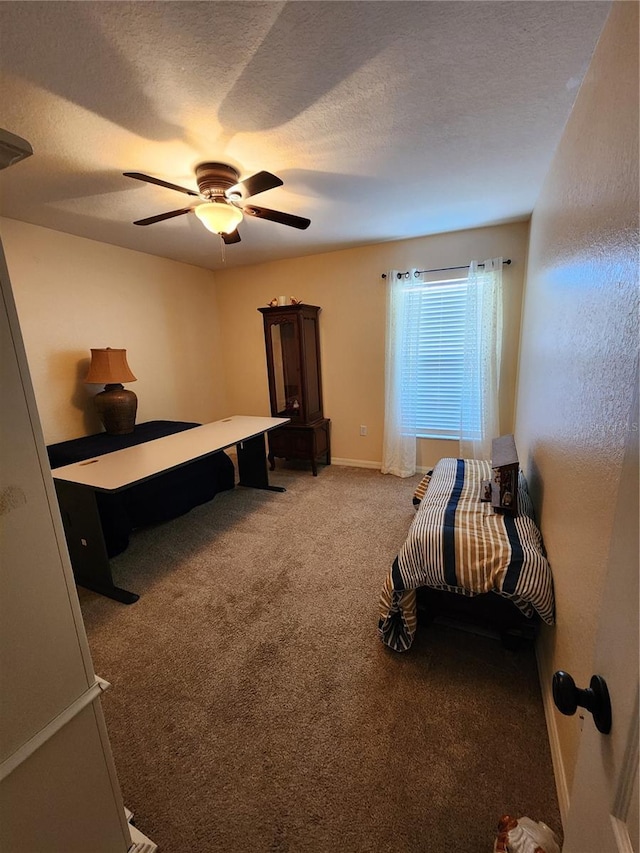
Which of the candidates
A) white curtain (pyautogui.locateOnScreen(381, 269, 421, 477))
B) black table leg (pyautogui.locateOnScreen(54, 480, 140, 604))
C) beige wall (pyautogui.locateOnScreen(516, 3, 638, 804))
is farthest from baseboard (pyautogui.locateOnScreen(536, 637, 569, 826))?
white curtain (pyautogui.locateOnScreen(381, 269, 421, 477))

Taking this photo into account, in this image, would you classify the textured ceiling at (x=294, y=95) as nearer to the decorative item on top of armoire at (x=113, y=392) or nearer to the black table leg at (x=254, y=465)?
the decorative item on top of armoire at (x=113, y=392)

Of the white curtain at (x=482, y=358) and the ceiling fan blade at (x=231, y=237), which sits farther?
the white curtain at (x=482, y=358)

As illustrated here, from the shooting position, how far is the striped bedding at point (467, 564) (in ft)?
4.73

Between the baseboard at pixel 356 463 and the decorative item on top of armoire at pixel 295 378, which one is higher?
the decorative item on top of armoire at pixel 295 378

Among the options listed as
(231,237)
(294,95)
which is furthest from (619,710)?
(231,237)

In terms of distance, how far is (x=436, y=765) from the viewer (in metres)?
1.22

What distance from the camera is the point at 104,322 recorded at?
3.42m

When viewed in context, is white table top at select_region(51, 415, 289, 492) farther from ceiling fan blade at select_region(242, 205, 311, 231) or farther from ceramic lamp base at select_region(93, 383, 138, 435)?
ceiling fan blade at select_region(242, 205, 311, 231)

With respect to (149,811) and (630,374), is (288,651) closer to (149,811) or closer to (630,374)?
(149,811)

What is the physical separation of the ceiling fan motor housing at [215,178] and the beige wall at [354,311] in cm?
194

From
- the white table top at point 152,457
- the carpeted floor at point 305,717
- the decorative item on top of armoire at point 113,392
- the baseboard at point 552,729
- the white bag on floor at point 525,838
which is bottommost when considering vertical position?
the carpeted floor at point 305,717

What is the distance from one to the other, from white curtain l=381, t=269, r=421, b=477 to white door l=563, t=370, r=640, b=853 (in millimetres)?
3262

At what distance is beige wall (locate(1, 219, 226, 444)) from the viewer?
2.91 m

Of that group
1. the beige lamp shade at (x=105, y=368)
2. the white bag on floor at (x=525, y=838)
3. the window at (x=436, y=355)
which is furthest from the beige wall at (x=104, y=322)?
the white bag on floor at (x=525, y=838)
